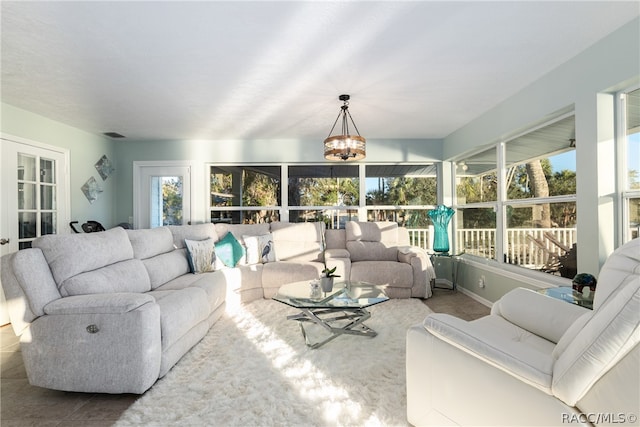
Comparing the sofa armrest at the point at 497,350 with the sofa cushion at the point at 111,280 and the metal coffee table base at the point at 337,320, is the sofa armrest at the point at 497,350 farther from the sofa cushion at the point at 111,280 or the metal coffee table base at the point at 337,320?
the sofa cushion at the point at 111,280

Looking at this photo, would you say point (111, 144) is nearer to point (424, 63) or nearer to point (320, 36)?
point (320, 36)

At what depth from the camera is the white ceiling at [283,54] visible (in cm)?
193

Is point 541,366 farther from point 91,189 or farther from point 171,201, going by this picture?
point 91,189

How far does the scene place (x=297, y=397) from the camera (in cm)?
192

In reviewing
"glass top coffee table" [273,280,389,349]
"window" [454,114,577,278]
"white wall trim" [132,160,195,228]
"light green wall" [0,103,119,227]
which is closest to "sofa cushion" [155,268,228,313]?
"glass top coffee table" [273,280,389,349]

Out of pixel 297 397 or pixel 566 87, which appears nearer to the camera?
pixel 297 397

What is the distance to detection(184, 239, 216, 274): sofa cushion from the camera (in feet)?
12.2

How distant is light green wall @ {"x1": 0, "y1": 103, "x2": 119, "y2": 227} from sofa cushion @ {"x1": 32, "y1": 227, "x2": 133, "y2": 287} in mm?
2144

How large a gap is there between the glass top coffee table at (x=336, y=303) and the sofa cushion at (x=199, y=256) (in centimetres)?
122

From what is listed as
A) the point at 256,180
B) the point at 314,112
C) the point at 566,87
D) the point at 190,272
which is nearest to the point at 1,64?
the point at 190,272

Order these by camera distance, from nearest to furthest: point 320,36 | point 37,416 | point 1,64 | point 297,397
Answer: point 37,416 → point 297,397 → point 320,36 → point 1,64

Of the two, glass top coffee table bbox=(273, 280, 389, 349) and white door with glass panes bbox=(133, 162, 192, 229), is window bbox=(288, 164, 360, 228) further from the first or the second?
glass top coffee table bbox=(273, 280, 389, 349)

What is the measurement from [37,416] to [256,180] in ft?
13.1

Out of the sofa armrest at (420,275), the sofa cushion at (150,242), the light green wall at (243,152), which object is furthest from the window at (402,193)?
the sofa cushion at (150,242)
